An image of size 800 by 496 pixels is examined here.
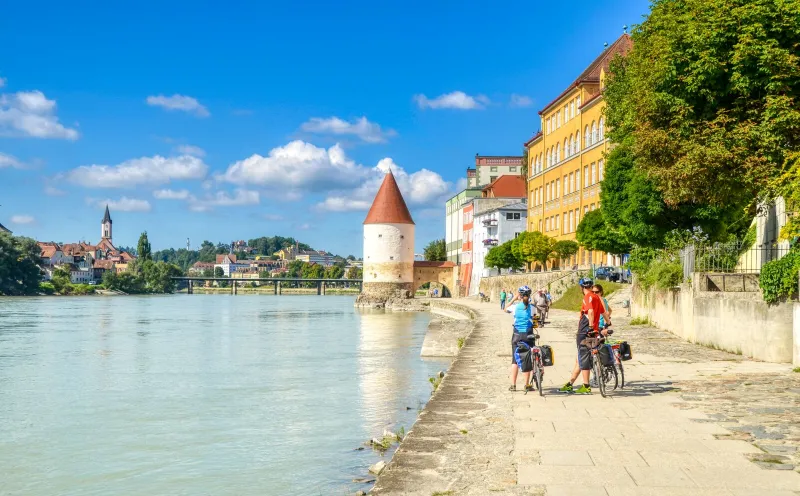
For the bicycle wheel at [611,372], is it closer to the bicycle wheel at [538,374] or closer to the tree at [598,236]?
the bicycle wheel at [538,374]

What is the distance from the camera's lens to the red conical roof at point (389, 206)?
8625 centimetres

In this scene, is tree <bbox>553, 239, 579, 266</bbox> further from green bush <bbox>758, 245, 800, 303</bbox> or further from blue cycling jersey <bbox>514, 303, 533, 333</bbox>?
blue cycling jersey <bbox>514, 303, 533, 333</bbox>

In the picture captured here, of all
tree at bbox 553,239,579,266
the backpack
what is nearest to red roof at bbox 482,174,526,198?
tree at bbox 553,239,579,266

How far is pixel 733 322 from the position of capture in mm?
16500

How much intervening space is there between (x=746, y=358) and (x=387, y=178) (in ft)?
239

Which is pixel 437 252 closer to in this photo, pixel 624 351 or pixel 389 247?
pixel 389 247

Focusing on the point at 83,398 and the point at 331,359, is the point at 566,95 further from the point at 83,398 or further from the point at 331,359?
the point at 83,398

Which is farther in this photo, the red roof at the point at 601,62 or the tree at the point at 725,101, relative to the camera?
the red roof at the point at 601,62

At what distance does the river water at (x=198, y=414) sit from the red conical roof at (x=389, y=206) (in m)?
55.2

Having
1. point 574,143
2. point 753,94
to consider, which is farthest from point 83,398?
point 574,143

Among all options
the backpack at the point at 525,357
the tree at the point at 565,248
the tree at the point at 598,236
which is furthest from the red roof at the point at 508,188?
the backpack at the point at 525,357

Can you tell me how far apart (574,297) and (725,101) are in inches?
911

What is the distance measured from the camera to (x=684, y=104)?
1872cm

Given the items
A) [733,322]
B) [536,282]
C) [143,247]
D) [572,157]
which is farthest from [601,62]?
[143,247]
